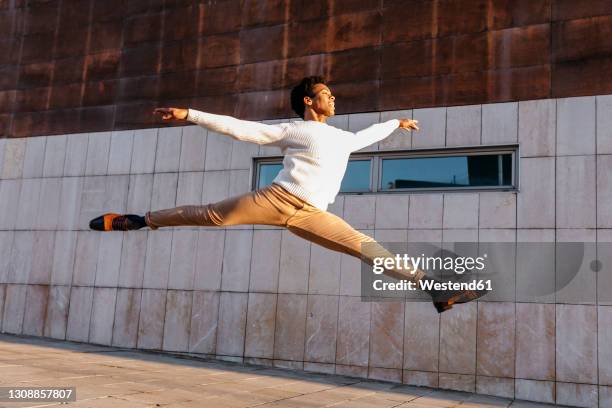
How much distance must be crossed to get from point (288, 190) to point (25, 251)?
11.3m

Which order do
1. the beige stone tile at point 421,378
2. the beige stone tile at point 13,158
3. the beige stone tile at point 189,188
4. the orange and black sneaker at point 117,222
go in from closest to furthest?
the orange and black sneaker at point 117,222, the beige stone tile at point 421,378, the beige stone tile at point 189,188, the beige stone tile at point 13,158

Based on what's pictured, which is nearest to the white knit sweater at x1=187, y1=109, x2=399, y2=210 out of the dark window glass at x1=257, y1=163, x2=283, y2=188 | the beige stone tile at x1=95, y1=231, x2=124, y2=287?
the dark window glass at x1=257, y1=163, x2=283, y2=188

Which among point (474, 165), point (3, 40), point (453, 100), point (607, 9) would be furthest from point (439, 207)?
point (3, 40)

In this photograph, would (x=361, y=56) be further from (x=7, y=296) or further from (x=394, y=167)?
(x=7, y=296)

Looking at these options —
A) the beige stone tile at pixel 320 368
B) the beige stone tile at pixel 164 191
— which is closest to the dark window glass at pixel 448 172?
the beige stone tile at pixel 320 368

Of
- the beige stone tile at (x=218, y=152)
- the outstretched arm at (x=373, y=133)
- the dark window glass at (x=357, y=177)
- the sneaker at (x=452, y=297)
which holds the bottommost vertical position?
the sneaker at (x=452, y=297)

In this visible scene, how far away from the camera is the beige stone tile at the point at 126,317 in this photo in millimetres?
13984

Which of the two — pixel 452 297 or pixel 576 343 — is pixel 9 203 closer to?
pixel 576 343

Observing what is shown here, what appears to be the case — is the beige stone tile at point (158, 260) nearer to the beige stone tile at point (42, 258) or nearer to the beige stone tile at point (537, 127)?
the beige stone tile at point (42, 258)

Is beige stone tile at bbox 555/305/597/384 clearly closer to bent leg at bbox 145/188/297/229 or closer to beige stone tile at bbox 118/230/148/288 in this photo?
bent leg at bbox 145/188/297/229

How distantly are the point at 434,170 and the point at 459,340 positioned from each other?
3.07 meters

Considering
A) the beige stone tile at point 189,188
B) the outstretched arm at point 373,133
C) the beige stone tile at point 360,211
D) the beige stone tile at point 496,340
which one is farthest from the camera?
the beige stone tile at point 189,188

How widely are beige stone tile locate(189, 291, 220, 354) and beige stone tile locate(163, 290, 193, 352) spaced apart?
0.39ft

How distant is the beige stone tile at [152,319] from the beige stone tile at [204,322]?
722 mm
